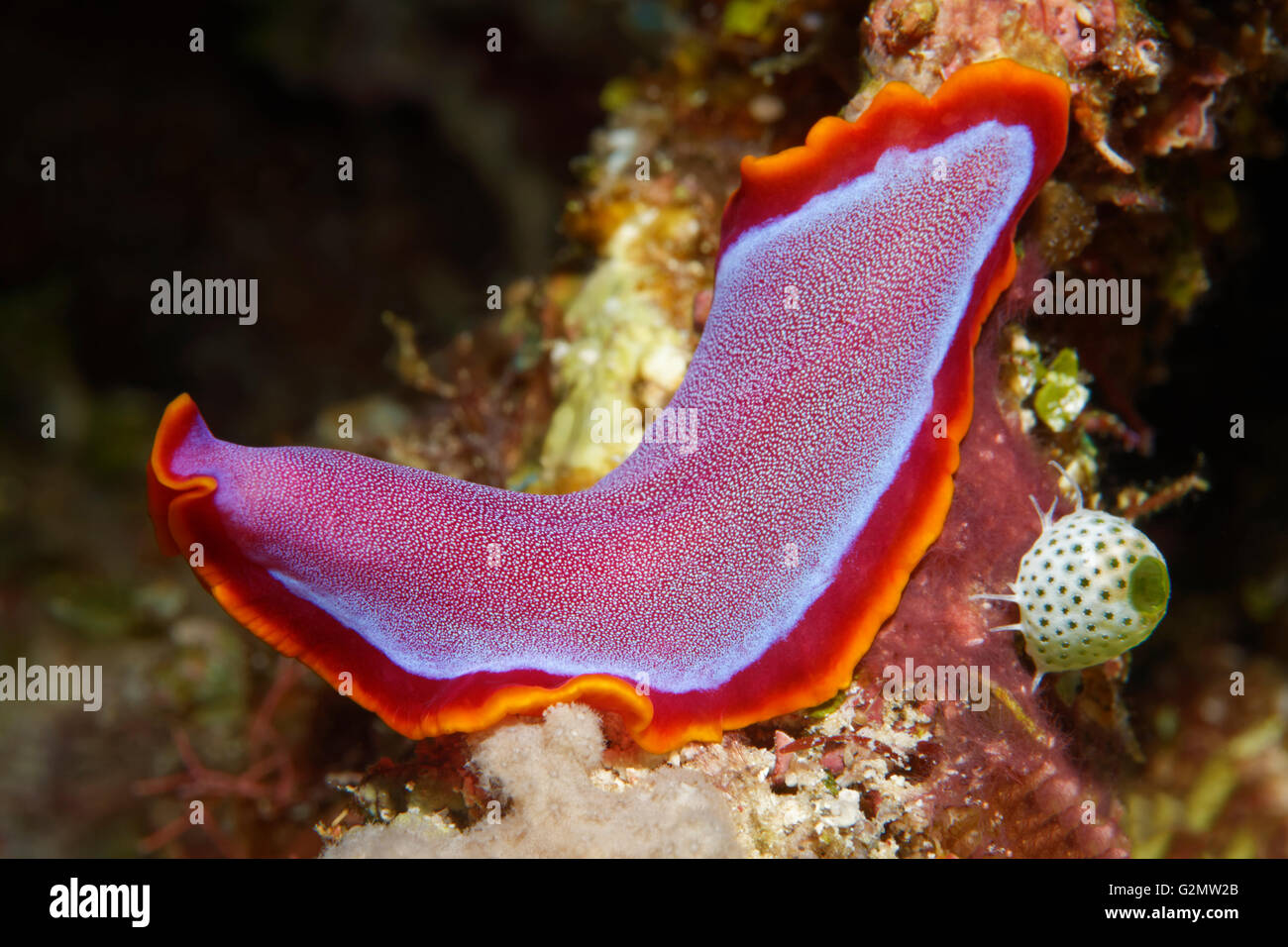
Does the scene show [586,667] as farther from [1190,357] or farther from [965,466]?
[1190,357]

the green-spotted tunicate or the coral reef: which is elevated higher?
the green-spotted tunicate

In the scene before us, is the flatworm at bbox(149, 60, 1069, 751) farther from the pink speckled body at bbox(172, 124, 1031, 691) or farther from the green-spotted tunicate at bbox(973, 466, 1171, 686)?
the green-spotted tunicate at bbox(973, 466, 1171, 686)

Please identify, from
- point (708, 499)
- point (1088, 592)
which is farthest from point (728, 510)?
point (1088, 592)

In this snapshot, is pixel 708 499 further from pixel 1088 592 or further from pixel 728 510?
pixel 1088 592

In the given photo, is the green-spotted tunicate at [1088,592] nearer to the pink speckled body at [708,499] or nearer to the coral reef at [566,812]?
the pink speckled body at [708,499]

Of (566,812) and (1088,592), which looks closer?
(566,812)

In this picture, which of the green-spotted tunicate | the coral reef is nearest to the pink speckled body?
the coral reef

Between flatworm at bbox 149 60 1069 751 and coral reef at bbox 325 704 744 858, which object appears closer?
coral reef at bbox 325 704 744 858
